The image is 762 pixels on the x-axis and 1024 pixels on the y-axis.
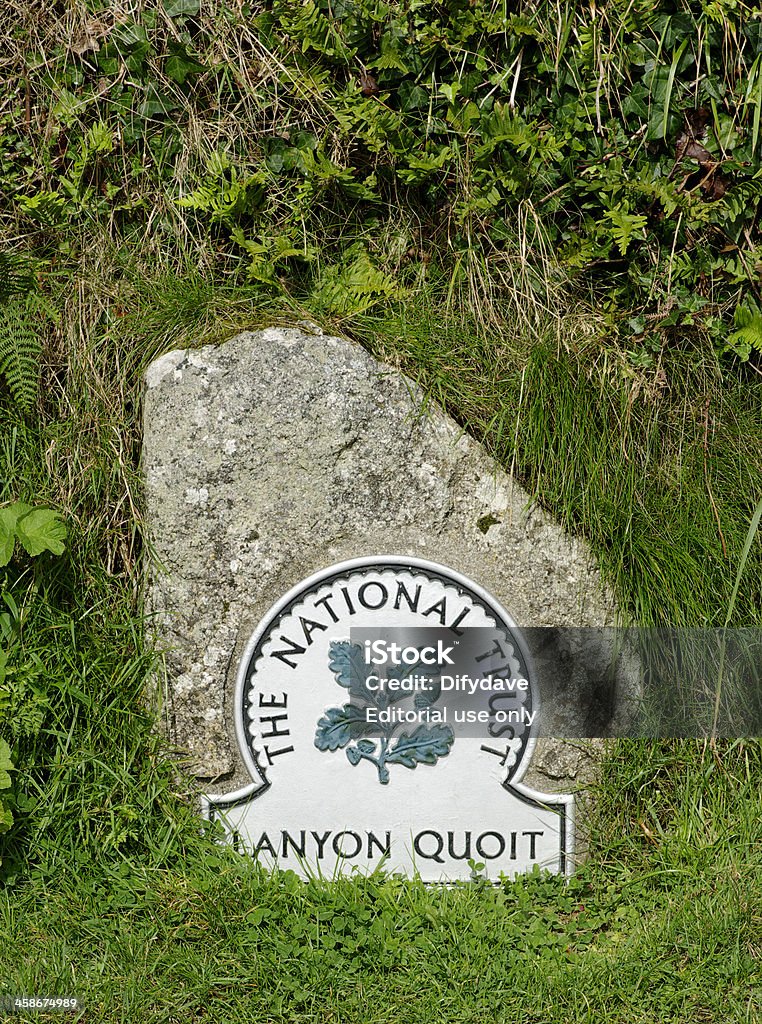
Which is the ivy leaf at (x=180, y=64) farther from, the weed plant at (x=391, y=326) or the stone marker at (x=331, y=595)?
the stone marker at (x=331, y=595)

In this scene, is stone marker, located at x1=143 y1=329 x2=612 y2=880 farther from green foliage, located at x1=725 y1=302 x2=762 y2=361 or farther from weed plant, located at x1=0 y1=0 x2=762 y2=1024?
green foliage, located at x1=725 y1=302 x2=762 y2=361

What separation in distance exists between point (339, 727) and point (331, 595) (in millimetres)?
404

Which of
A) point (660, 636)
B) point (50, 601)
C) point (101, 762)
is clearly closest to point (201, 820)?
point (101, 762)

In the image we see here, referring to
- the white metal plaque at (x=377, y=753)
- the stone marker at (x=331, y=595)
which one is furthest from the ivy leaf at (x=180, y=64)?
the white metal plaque at (x=377, y=753)

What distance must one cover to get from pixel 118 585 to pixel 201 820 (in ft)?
2.59

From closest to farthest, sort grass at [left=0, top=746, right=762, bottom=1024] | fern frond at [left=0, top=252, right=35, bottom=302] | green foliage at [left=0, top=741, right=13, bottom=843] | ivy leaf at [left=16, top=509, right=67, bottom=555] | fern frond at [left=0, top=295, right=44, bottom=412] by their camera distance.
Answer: grass at [left=0, top=746, right=762, bottom=1024]
green foliage at [left=0, top=741, right=13, bottom=843]
ivy leaf at [left=16, top=509, right=67, bottom=555]
fern frond at [left=0, top=295, right=44, bottom=412]
fern frond at [left=0, top=252, right=35, bottom=302]

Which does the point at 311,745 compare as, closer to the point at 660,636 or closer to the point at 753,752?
the point at 660,636

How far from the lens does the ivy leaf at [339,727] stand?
9.14 feet

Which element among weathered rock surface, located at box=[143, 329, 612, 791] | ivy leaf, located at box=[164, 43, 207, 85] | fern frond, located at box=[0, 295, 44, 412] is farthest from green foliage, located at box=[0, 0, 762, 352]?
weathered rock surface, located at box=[143, 329, 612, 791]

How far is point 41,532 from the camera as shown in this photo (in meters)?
2.73

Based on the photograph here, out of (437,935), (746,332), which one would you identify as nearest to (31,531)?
(437,935)

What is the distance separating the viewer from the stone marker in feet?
9.14

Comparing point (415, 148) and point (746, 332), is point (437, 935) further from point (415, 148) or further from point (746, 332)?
point (415, 148)

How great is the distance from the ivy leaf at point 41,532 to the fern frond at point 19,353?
1.39ft
